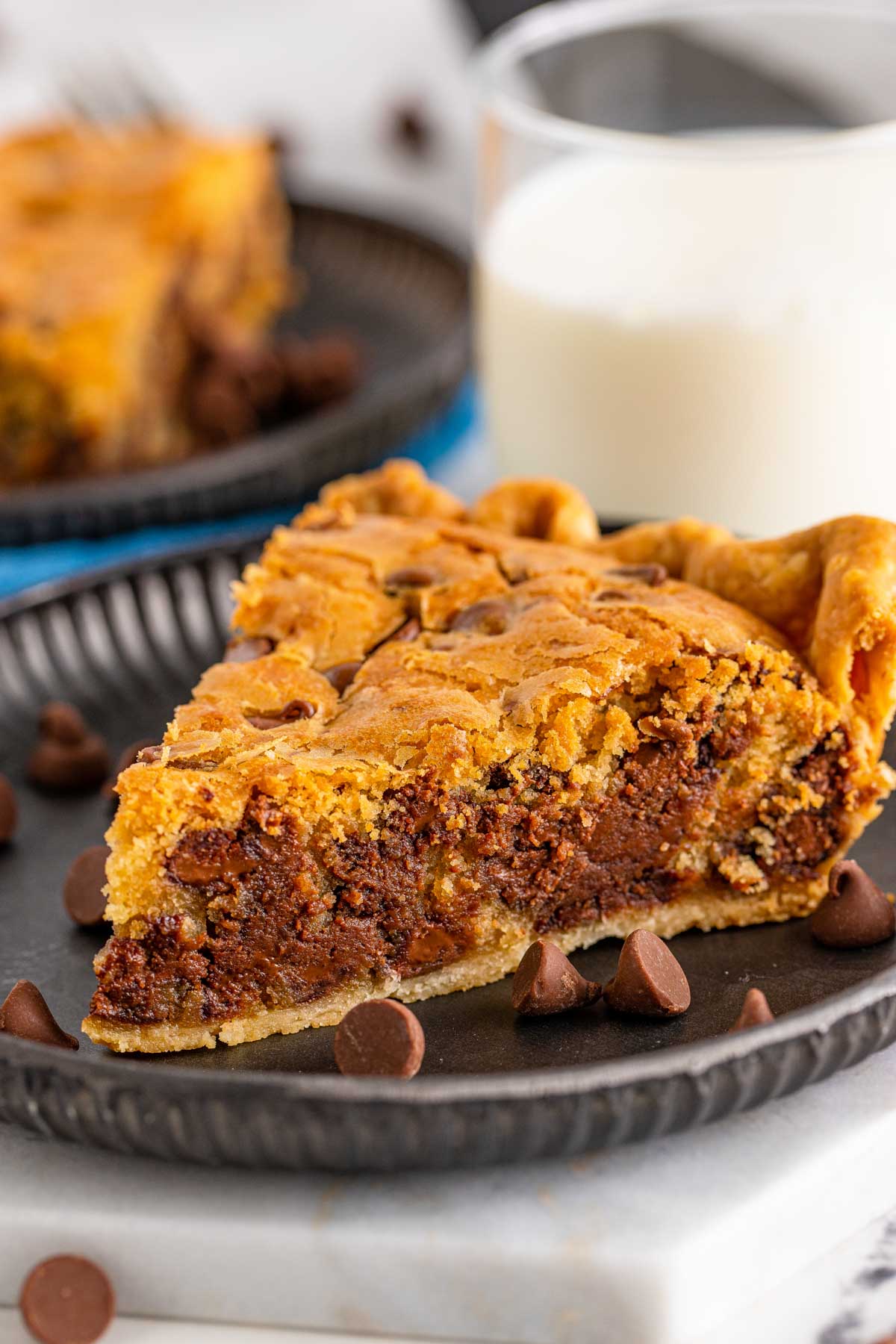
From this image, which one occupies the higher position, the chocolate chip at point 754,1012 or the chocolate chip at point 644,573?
the chocolate chip at point 644,573

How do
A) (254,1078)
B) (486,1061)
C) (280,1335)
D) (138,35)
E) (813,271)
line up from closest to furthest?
(254,1078), (280,1335), (486,1061), (813,271), (138,35)

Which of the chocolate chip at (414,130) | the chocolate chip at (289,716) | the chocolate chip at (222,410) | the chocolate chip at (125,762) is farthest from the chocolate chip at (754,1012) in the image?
the chocolate chip at (414,130)

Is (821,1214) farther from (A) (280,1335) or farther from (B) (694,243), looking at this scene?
(B) (694,243)

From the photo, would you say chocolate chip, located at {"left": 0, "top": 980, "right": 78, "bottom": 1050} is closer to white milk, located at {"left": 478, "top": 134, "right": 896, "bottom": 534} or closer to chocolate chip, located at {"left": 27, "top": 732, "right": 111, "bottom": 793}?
chocolate chip, located at {"left": 27, "top": 732, "right": 111, "bottom": 793}

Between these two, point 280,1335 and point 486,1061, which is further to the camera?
point 486,1061

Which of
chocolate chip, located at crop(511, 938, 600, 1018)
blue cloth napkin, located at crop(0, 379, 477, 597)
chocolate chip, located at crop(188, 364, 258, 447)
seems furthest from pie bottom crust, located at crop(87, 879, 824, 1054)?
chocolate chip, located at crop(188, 364, 258, 447)

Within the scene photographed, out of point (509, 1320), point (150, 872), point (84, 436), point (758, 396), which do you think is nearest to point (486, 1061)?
point (509, 1320)

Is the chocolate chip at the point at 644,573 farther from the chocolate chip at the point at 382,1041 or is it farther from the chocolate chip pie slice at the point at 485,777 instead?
the chocolate chip at the point at 382,1041
